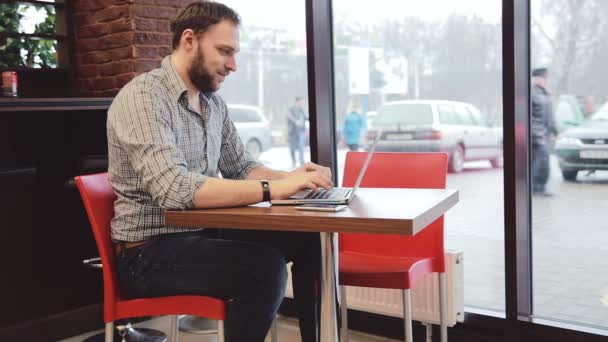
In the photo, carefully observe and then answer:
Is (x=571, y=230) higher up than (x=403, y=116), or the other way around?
(x=403, y=116)

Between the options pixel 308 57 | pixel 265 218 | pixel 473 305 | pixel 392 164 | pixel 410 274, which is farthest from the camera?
pixel 308 57

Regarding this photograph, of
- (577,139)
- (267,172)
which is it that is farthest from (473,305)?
(267,172)

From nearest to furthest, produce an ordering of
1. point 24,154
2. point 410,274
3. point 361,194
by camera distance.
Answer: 1. point 361,194
2. point 410,274
3. point 24,154

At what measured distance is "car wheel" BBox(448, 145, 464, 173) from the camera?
3.00 metres

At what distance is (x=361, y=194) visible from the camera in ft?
6.64

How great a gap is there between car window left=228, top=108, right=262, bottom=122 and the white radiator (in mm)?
1211

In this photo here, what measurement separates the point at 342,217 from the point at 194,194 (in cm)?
45

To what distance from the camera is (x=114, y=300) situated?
1982 millimetres

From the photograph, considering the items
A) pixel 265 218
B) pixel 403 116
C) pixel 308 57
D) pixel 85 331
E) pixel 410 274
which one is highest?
pixel 308 57

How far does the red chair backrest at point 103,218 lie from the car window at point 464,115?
157 centimetres

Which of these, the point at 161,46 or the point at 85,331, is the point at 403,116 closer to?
the point at 161,46

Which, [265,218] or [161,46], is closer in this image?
[265,218]

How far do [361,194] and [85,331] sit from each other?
6.56ft

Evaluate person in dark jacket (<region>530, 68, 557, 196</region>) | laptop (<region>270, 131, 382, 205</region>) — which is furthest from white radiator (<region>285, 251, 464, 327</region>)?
laptop (<region>270, 131, 382, 205</region>)
